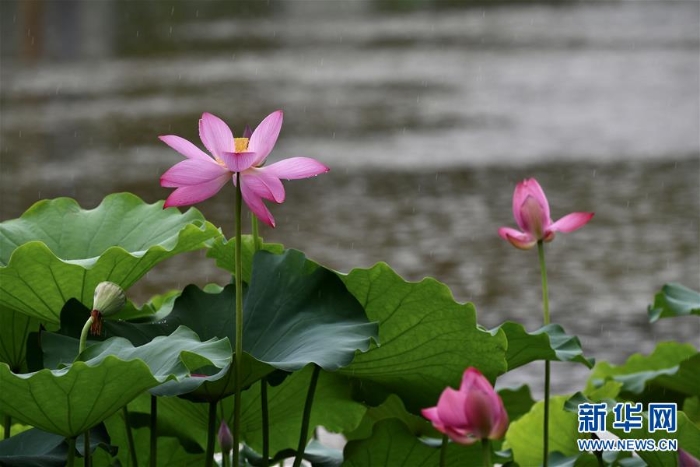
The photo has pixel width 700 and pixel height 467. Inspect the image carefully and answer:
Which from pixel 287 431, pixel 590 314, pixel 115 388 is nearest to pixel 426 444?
pixel 287 431

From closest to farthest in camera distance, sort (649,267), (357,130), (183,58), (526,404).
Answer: (526,404) → (649,267) → (357,130) → (183,58)

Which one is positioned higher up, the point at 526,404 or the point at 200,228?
the point at 200,228

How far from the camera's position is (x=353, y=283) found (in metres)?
1.44

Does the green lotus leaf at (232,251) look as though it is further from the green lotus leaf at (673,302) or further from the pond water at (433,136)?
the pond water at (433,136)

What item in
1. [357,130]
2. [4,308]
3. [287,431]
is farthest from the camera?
[357,130]

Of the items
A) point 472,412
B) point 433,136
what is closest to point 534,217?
point 472,412

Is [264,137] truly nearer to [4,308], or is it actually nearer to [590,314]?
[4,308]

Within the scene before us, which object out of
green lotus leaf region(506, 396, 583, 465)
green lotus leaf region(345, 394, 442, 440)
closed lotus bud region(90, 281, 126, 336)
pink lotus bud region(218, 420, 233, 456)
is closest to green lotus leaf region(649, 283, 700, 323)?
green lotus leaf region(506, 396, 583, 465)

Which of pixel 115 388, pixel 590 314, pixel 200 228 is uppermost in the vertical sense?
pixel 200 228

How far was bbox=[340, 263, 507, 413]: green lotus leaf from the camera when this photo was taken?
1.38 meters

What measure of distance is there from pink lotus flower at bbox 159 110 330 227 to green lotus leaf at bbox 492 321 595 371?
0.38 meters

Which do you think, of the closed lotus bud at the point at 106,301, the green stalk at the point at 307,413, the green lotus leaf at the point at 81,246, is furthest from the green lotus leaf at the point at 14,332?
the green stalk at the point at 307,413

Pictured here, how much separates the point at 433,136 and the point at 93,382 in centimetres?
723

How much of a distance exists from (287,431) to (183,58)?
37.7 feet
